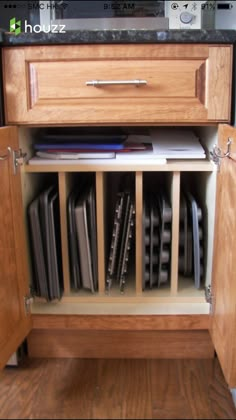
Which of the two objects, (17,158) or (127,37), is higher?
(127,37)

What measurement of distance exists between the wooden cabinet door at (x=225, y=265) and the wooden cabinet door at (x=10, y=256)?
42 cm

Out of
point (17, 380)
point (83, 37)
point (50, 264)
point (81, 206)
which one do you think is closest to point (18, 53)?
point (83, 37)

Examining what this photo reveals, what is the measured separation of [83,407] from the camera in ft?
2.67

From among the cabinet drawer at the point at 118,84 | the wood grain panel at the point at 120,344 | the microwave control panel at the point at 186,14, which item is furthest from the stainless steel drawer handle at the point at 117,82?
the wood grain panel at the point at 120,344

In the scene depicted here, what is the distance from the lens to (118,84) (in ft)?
2.68

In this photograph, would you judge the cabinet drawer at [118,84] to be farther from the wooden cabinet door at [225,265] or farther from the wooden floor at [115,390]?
the wooden floor at [115,390]

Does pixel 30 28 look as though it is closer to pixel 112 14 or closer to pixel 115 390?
pixel 112 14

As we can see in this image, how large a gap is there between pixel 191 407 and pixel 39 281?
17.4 inches

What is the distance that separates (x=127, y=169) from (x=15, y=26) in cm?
42

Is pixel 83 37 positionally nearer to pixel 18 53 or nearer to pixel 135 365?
pixel 18 53

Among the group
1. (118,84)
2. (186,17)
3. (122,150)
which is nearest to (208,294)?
(122,150)

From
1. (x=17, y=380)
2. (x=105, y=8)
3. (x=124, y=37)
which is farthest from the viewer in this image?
(x=105, y=8)

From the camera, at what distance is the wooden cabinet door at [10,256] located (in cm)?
76

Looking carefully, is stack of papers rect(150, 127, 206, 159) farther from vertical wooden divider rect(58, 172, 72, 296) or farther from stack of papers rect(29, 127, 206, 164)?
vertical wooden divider rect(58, 172, 72, 296)
